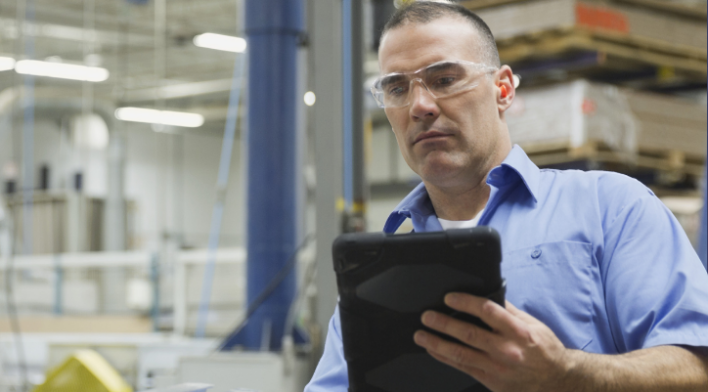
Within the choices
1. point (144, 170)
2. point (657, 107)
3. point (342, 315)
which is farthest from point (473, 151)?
point (144, 170)

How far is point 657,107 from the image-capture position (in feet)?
17.5

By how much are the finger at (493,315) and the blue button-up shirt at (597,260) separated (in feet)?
1.21

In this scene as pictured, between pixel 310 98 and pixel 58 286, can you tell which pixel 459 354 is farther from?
pixel 58 286

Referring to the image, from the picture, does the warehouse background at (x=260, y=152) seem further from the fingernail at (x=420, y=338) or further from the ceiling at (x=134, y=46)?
the fingernail at (x=420, y=338)

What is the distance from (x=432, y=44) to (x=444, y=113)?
17 centimetres

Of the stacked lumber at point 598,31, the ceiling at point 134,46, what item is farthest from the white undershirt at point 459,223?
the ceiling at point 134,46

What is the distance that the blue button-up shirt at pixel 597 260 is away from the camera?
143 cm

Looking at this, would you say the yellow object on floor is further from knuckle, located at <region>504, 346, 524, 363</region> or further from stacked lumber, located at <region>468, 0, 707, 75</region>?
stacked lumber, located at <region>468, 0, 707, 75</region>

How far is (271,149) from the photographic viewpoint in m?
4.48

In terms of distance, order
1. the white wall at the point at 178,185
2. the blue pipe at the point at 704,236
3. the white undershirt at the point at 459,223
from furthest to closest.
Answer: the white wall at the point at 178,185
the blue pipe at the point at 704,236
the white undershirt at the point at 459,223

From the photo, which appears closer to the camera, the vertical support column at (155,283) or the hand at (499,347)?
the hand at (499,347)

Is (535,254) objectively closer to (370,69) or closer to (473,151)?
(473,151)

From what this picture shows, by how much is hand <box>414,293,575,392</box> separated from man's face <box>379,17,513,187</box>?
0.57m

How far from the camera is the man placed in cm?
124
